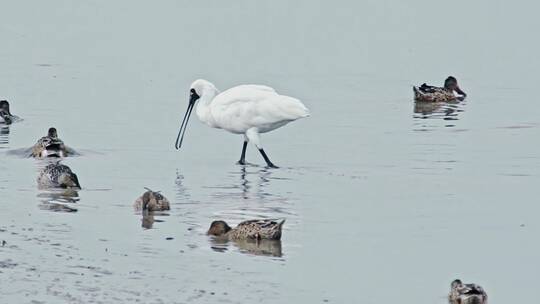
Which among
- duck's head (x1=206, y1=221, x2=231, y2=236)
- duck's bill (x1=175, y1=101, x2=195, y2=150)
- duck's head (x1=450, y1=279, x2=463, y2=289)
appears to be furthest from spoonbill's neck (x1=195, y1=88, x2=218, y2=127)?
duck's head (x1=450, y1=279, x2=463, y2=289)

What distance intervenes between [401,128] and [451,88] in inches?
209

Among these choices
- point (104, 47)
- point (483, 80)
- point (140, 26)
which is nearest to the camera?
point (483, 80)

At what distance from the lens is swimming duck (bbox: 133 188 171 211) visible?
13766 mm

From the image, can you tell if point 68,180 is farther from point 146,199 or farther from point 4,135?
point 4,135

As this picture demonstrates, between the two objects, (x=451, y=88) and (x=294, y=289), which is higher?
(x=451, y=88)

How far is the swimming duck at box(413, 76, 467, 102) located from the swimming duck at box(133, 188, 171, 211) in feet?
42.0

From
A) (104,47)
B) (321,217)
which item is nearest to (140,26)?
(104,47)

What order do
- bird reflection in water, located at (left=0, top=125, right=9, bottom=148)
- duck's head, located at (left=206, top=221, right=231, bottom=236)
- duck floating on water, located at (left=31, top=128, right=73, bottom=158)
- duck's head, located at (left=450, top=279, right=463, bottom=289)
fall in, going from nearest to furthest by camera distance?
duck's head, located at (left=450, top=279, right=463, bottom=289)
duck's head, located at (left=206, top=221, right=231, bottom=236)
duck floating on water, located at (left=31, top=128, right=73, bottom=158)
bird reflection in water, located at (left=0, top=125, right=9, bottom=148)

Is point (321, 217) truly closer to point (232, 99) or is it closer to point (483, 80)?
point (232, 99)

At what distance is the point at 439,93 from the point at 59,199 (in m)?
13.2

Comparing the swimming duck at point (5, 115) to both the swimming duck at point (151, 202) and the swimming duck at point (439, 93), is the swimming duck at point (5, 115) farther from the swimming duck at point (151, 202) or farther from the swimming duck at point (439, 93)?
the swimming duck at point (151, 202)

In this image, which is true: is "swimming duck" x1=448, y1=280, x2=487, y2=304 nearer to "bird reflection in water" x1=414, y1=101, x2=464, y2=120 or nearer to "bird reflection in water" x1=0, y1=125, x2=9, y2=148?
"bird reflection in water" x1=0, y1=125, x2=9, y2=148

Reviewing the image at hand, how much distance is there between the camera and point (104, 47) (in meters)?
35.0

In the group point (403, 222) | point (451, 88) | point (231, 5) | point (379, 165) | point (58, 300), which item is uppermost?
point (231, 5)
